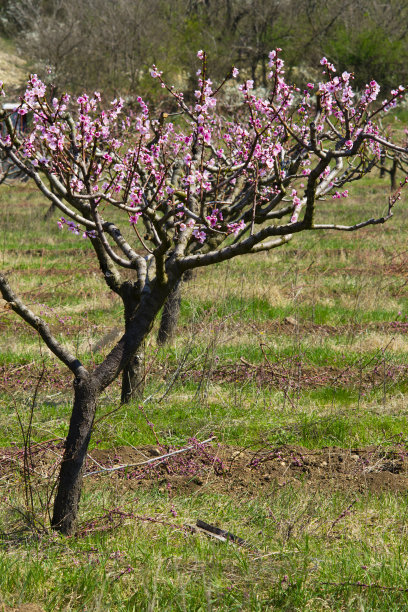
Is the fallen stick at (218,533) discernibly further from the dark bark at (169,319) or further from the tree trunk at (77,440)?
the dark bark at (169,319)

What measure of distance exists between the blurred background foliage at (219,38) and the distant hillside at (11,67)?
4.77ft

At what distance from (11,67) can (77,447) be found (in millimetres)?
43868

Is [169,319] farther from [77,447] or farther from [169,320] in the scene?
[77,447]

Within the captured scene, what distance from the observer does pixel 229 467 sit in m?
4.64

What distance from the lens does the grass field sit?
3.14 metres

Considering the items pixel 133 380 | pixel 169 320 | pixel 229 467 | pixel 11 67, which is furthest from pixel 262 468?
pixel 11 67

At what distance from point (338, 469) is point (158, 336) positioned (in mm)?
3511

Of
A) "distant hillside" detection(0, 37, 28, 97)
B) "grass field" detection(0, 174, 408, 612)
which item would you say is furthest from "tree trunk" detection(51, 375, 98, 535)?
"distant hillside" detection(0, 37, 28, 97)

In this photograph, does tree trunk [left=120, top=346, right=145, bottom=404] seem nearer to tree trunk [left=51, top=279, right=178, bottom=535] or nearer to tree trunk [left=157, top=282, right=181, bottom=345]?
tree trunk [left=157, top=282, right=181, bottom=345]

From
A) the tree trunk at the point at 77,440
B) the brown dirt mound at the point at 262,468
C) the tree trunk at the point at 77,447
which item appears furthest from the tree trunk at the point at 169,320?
the tree trunk at the point at 77,447

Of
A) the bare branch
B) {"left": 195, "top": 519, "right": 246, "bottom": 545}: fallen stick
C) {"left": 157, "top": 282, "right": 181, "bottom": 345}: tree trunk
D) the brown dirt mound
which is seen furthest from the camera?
{"left": 157, "top": 282, "right": 181, "bottom": 345}: tree trunk

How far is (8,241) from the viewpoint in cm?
1424

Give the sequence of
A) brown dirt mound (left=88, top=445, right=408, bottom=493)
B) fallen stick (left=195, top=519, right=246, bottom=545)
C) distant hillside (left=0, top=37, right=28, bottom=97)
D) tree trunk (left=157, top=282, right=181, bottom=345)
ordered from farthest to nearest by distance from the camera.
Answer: distant hillside (left=0, top=37, right=28, bottom=97) < tree trunk (left=157, top=282, right=181, bottom=345) < brown dirt mound (left=88, top=445, right=408, bottom=493) < fallen stick (left=195, top=519, right=246, bottom=545)

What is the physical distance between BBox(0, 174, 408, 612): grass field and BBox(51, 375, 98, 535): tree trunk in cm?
11
